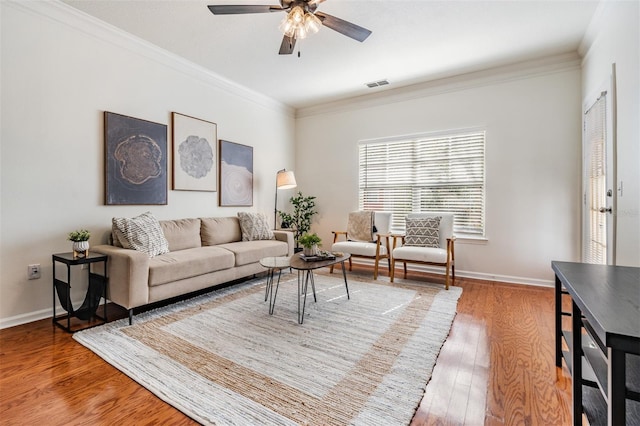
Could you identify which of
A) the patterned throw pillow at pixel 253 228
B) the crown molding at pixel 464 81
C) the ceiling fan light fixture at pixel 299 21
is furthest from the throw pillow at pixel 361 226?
the ceiling fan light fixture at pixel 299 21

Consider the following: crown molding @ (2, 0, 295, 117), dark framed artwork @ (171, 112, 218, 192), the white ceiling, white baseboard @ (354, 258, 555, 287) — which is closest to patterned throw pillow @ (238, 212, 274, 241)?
dark framed artwork @ (171, 112, 218, 192)

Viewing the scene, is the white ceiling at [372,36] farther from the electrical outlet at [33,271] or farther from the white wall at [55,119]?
the electrical outlet at [33,271]

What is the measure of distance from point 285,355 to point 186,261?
145 cm

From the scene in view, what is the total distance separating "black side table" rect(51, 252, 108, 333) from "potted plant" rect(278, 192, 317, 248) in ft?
9.75

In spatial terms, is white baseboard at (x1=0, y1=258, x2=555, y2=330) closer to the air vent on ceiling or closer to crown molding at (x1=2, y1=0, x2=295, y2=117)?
crown molding at (x1=2, y1=0, x2=295, y2=117)

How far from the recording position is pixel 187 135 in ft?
12.6

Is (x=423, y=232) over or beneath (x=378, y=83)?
beneath

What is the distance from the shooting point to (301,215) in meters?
5.42

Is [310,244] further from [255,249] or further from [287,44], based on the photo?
[287,44]

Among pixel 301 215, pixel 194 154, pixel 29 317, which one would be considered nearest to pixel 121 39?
pixel 194 154

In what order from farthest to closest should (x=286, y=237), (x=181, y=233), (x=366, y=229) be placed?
(x=366, y=229)
(x=286, y=237)
(x=181, y=233)

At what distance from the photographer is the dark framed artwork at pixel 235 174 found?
171 inches

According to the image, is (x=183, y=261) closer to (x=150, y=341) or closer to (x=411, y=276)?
(x=150, y=341)

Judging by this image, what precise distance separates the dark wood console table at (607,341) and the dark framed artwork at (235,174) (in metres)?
3.91
